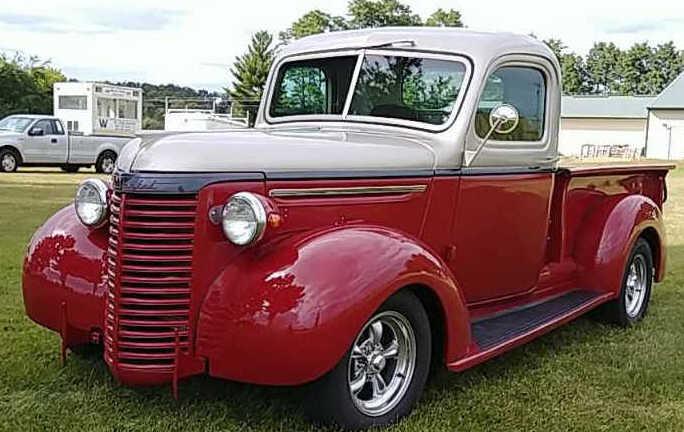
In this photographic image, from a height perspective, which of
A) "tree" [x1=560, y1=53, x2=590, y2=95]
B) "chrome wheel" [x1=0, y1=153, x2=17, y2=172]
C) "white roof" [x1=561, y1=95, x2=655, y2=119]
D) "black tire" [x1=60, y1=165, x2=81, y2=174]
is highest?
"tree" [x1=560, y1=53, x2=590, y2=95]

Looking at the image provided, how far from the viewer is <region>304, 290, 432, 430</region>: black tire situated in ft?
11.1

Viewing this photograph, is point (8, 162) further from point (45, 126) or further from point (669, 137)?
point (669, 137)

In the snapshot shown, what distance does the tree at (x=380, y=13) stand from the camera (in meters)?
57.9

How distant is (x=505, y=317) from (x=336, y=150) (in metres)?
1.61

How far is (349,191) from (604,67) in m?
81.5

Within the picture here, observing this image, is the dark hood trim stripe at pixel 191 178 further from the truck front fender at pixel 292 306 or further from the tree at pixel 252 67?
the tree at pixel 252 67

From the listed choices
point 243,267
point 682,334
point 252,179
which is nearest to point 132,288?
point 243,267

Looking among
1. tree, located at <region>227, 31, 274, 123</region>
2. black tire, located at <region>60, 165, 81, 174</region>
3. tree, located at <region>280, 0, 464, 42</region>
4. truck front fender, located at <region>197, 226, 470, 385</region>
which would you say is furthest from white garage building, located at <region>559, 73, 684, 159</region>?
truck front fender, located at <region>197, 226, 470, 385</region>

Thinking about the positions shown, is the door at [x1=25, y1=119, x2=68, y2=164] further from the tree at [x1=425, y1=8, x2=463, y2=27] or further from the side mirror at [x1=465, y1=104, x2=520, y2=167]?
the tree at [x1=425, y1=8, x2=463, y2=27]

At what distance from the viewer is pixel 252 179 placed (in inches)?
134

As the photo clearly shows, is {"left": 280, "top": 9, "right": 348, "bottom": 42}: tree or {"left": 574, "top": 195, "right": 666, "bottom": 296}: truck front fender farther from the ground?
{"left": 280, "top": 9, "right": 348, "bottom": 42}: tree

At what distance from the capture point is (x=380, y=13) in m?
58.1

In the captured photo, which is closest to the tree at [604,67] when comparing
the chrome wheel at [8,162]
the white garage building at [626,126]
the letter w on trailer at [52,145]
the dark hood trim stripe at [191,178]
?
the white garage building at [626,126]

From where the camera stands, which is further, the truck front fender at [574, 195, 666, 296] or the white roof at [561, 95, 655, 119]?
the white roof at [561, 95, 655, 119]
